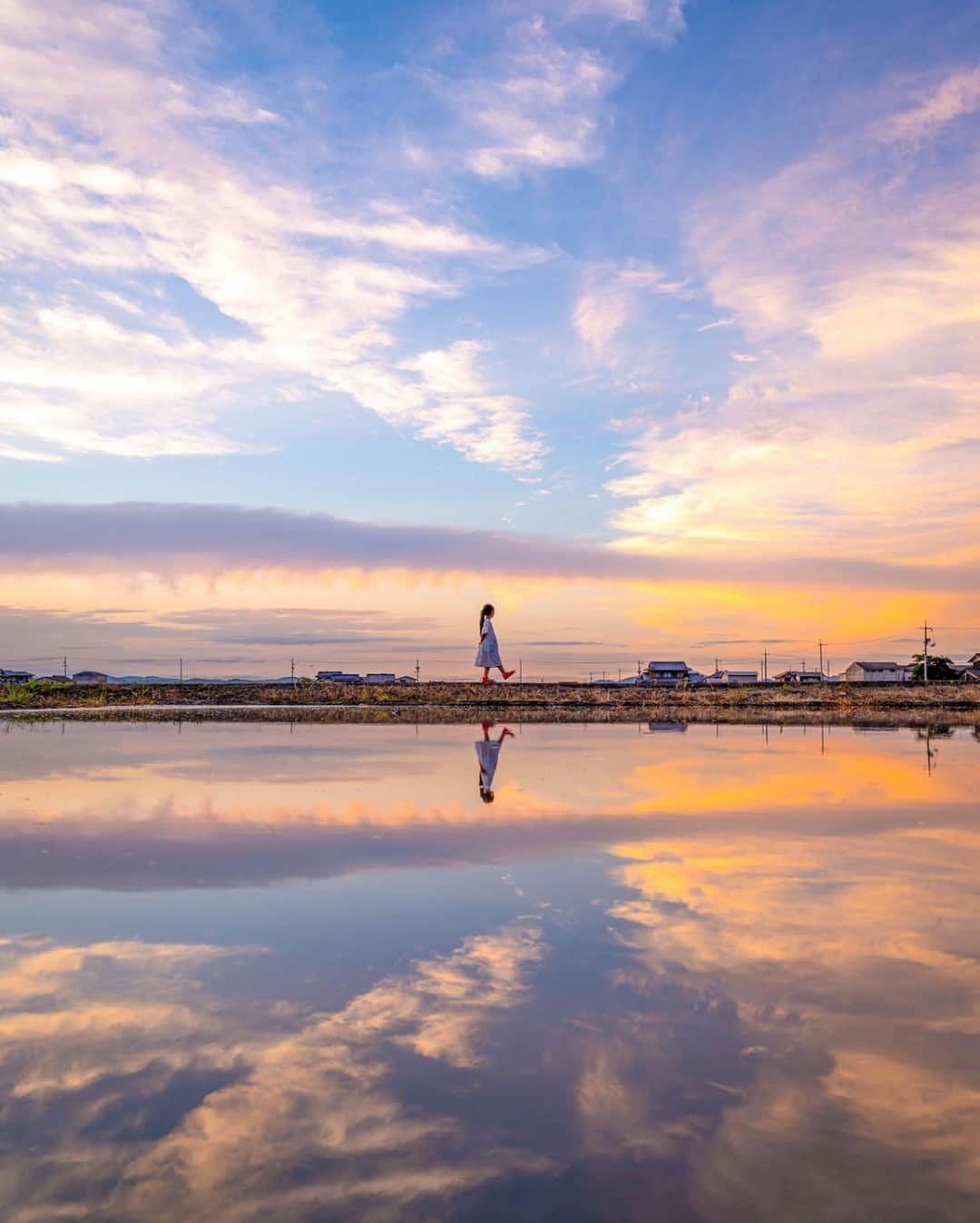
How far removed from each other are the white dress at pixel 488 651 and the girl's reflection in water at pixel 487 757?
21.7ft

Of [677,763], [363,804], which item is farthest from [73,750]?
[677,763]

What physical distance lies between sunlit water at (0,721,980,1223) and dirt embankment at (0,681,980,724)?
27.0m

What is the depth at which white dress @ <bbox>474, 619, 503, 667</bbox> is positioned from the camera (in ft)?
112

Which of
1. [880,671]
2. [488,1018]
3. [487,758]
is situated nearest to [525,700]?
[487,758]

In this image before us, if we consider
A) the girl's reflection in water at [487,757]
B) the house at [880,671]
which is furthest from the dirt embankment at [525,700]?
the house at [880,671]

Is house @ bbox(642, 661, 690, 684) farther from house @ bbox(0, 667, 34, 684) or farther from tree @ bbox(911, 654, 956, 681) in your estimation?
house @ bbox(0, 667, 34, 684)

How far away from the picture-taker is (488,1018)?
5.20 meters

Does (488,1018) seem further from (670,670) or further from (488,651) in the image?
(670,670)

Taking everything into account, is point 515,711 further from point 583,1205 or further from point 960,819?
point 583,1205

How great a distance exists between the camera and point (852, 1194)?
11.9 feet

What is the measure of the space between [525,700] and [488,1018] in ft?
128

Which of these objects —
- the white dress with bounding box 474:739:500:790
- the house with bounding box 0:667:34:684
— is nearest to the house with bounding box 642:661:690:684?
the house with bounding box 0:667:34:684

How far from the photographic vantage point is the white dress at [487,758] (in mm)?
14664

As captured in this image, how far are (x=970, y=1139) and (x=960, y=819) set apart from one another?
8.42 meters
